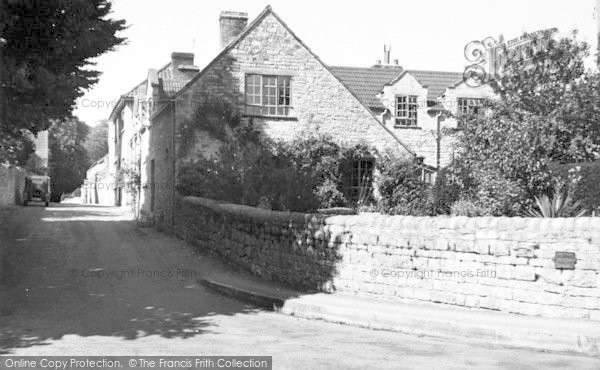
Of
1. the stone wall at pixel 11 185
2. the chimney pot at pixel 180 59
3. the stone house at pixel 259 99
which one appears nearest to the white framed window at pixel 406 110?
the stone house at pixel 259 99

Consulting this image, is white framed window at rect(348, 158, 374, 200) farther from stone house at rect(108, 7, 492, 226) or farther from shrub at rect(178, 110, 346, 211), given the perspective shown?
shrub at rect(178, 110, 346, 211)

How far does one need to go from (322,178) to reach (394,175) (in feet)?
8.92

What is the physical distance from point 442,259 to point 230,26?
58.4ft

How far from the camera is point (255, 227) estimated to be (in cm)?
1476

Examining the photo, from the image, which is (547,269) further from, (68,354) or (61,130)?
(61,130)

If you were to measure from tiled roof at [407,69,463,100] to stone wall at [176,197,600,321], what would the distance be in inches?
838

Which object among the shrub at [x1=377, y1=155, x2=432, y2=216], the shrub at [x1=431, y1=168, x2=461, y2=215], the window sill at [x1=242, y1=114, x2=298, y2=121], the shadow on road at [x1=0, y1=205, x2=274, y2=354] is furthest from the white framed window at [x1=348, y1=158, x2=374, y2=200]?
the shadow on road at [x1=0, y1=205, x2=274, y2=354]

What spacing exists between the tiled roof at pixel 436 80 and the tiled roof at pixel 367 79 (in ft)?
4.21

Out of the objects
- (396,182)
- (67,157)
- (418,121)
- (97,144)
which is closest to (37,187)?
(418,121)

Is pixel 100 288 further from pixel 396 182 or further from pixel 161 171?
pixel 396 182

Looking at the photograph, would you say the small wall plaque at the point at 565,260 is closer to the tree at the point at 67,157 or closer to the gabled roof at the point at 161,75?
the gabled roof at the point at 161,75

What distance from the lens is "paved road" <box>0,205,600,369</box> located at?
307 inches

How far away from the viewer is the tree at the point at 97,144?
101062 mm

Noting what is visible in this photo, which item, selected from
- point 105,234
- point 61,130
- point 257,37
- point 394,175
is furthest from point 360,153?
point 61,130
